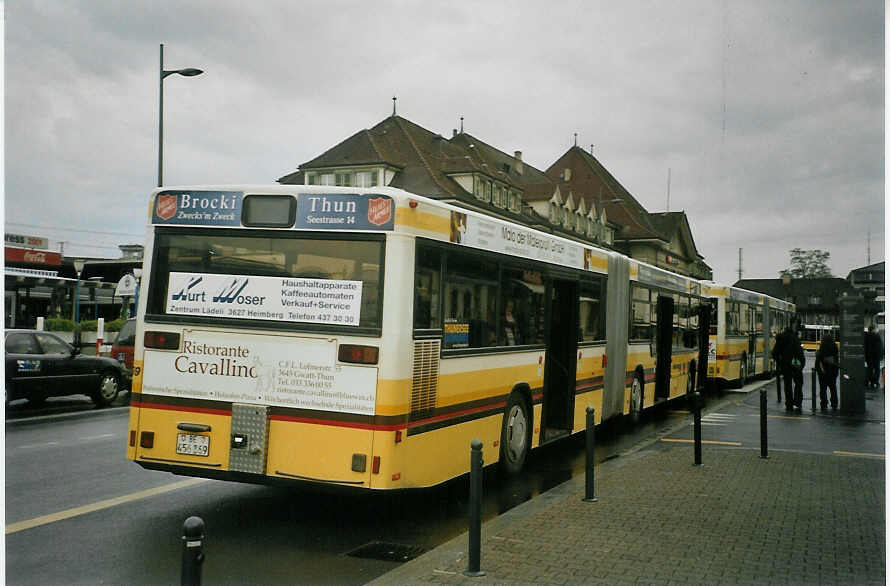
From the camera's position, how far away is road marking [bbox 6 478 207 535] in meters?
7.12

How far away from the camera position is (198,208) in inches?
296

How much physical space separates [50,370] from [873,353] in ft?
76.0

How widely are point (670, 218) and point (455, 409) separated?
87.6 metres

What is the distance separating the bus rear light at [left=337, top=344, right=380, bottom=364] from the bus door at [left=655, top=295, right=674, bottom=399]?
36.9ft

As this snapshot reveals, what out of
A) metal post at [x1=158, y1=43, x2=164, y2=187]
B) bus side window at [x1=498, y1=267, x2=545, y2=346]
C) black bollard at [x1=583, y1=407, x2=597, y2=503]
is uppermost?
metal post at [x1=158, y1=43, x2=164, y2=187]

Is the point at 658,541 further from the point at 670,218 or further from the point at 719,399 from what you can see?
the point at 670,218

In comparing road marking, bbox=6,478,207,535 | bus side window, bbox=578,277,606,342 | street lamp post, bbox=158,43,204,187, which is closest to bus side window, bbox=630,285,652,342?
bus side window, bbox=578,277,606,342

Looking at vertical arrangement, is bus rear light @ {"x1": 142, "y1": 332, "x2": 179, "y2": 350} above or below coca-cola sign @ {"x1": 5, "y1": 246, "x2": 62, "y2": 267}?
below

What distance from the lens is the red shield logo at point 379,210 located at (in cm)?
703

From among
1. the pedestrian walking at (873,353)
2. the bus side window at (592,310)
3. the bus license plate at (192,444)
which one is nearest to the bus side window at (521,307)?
the bus side window at (592,310)

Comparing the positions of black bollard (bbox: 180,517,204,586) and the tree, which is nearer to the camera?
black bollard (bbox: 180,517,204,586)

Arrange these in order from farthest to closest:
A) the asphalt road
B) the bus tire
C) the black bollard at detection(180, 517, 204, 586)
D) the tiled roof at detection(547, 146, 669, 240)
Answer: the tiled roof at detection(547, 146, 669, 240)
the bus tire
the asphalt road
the black bollard at detection(180, 517, 204, 586)

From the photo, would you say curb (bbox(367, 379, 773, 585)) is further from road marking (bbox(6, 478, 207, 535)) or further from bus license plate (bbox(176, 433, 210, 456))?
road marking (bbox(6, 478, 207, 535))

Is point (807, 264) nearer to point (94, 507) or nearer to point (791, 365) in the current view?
point (791, 365)
